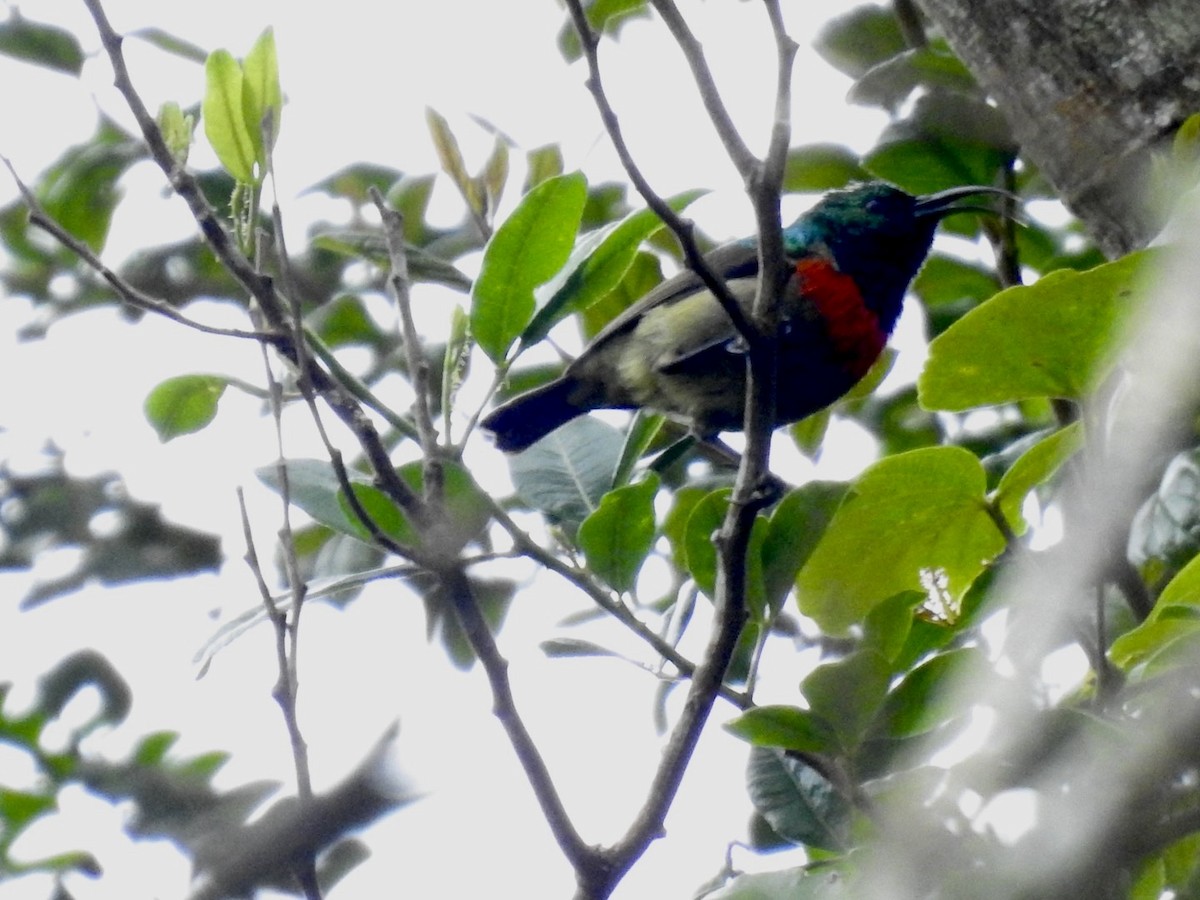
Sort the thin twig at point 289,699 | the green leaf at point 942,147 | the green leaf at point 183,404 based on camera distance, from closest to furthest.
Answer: the thin twig at point 289,699, the green leaf at point 183,404, the green leaf at point 942,147

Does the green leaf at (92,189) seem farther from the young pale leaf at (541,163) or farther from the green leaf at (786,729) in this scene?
the green leaf at (786,729)

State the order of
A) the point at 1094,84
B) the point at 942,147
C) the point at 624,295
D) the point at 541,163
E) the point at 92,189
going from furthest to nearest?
the point at 92,189, the point at 624,295, the point at 541,163, the point at 942,147, the point at 1094,84

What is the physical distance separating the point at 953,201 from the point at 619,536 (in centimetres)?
211

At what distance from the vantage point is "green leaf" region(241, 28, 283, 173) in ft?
7.00

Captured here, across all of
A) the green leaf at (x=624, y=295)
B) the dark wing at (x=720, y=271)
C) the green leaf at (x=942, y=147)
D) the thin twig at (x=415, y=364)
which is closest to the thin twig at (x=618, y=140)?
the thin twig at (x=415, y=364)

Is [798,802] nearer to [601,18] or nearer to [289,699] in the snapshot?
[289,699]

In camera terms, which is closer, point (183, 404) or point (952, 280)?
Answer: point (183, 404)

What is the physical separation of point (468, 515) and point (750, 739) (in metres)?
0.45

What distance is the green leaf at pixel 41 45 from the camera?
148 inches

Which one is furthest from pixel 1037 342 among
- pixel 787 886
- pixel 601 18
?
pixel 601 18

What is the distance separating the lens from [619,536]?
207 centimetres

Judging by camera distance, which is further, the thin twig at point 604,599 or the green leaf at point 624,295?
the green leaf at point 624,295

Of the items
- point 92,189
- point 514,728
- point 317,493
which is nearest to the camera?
point 514,728

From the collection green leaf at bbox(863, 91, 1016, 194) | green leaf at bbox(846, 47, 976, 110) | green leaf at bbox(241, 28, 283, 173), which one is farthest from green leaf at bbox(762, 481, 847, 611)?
green leaf at bbox(846, 47, 976, 110)
